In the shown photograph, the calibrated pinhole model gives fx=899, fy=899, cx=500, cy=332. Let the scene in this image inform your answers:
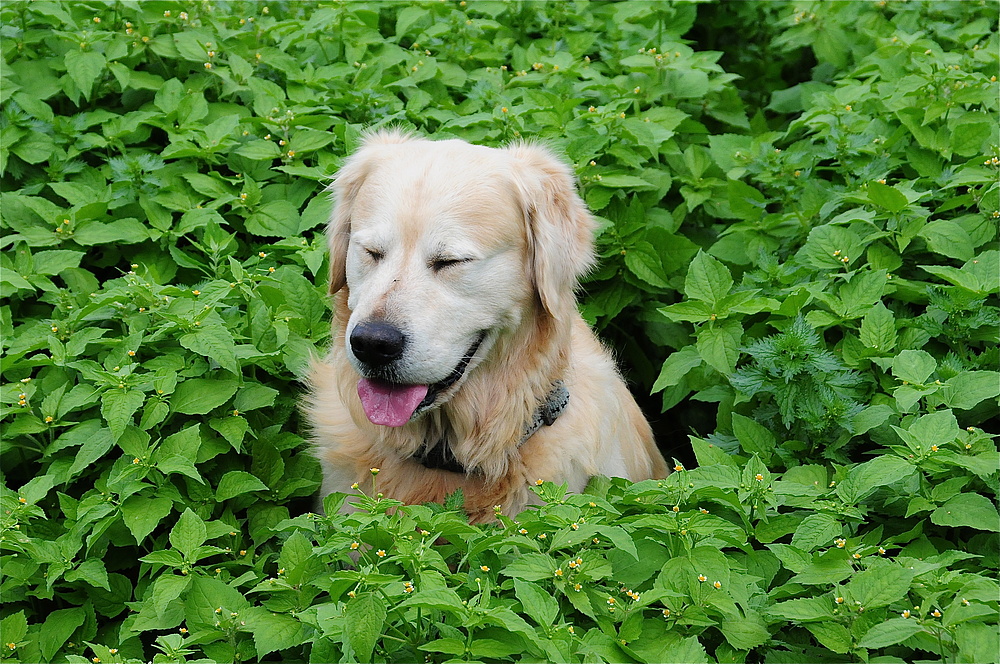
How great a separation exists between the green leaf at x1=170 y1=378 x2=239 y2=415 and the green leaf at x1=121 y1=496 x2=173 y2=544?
0.37 metres

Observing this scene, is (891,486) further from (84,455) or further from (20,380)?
(20,380)

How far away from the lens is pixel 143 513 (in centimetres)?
306

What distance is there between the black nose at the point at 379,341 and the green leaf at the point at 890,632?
62.1 inches

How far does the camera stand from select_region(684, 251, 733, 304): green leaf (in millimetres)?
3752

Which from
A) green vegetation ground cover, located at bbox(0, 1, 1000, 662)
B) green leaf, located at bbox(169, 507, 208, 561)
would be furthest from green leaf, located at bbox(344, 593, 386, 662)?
green leaf, located at bbox(169, 507, 208, 561)

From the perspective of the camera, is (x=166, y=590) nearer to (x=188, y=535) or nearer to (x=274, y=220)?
(x=188, y=535)

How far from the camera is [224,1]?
5578 millimetres

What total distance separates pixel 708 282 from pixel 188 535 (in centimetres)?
224

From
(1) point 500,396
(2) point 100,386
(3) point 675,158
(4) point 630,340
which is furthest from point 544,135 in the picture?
(2) point 100,386

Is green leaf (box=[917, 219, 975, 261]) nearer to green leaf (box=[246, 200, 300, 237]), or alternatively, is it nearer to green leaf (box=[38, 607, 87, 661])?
green leaf (box=[246, 200, 300, 237])

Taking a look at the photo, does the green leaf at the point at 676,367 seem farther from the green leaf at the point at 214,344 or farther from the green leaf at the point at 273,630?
the green leaf at the point at 273,630

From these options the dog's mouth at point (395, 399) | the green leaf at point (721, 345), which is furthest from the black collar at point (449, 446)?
the green leaf at point (721, 345)

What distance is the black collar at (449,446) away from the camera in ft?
11.0

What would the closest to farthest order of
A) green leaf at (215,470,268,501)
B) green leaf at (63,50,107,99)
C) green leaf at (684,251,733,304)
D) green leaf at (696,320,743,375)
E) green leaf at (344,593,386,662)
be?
green leaf at (344,593,386,662)
green leaf at (215,470,268,501)
green leaf at (696,320,743,375)
green leaf at (684,251,733,304)
green leaf at (63,50,107,99)
